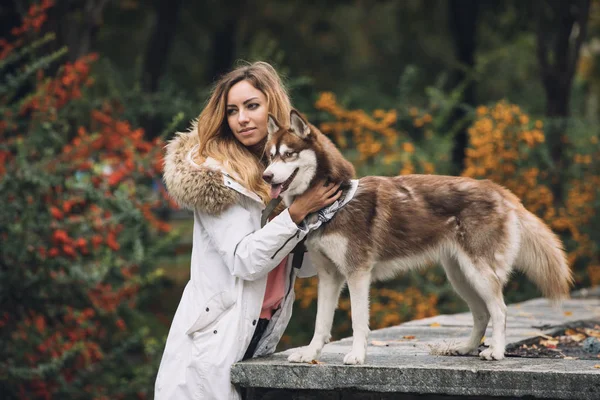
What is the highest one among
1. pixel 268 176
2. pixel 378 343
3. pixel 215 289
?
pixel 268 176

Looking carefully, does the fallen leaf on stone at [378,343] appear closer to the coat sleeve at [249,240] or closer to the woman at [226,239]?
the woman at [226,239]

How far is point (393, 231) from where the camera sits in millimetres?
5078

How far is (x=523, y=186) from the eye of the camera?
39.8 feet

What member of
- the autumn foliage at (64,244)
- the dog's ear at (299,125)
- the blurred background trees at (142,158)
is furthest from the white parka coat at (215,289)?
the autumn foliage at (64,244)

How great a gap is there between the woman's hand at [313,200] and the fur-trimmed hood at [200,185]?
1.12ft

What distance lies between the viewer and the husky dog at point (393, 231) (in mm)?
4898

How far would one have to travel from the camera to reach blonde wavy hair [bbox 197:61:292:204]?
17.1 ft

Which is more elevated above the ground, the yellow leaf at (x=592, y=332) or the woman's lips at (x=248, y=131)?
the woman's lips at (x=248, y=131)

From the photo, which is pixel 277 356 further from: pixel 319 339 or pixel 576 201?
pixel 576 201

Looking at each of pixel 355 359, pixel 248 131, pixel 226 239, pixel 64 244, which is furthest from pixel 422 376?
pixel 64 244

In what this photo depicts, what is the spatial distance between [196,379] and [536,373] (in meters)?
1.79

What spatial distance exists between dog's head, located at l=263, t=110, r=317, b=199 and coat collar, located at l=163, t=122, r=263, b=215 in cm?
29

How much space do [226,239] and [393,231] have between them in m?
0.92

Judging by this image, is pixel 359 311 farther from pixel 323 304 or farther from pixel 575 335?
A: pixel 575 335
